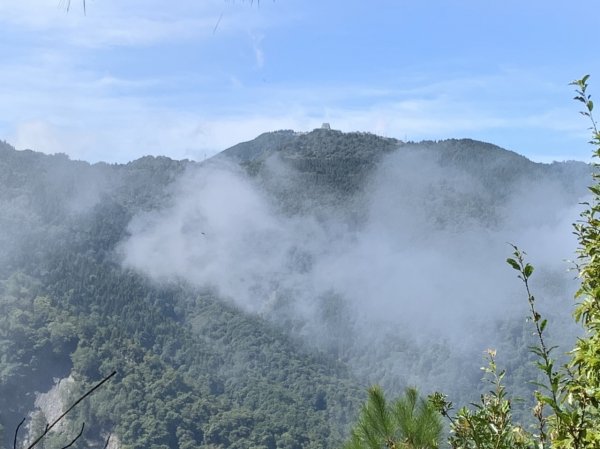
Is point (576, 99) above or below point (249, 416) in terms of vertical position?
above

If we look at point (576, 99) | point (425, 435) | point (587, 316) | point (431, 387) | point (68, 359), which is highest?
point (576, 99)

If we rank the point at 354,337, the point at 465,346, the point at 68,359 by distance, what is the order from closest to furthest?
the point at 68,359, the point at 465,346, the point at 354,337

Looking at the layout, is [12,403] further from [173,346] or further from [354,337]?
[354,337]

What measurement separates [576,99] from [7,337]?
135977 millimetres

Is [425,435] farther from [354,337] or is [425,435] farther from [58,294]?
[354,337]

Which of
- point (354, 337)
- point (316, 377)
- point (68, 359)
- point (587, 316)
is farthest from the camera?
point (354, 337)

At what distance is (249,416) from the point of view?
125 meters

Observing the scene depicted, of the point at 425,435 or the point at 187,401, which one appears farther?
the point at 187,401

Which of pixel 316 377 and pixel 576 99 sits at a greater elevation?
pixel 576 99

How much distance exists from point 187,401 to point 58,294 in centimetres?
4355

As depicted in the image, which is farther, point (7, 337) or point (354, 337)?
point (354, 337)

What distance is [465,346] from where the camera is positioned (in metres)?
183

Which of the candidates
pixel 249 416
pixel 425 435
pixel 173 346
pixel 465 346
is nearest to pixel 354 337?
pixel 465 346

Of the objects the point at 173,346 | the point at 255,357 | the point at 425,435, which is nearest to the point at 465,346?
the point at 255,357
